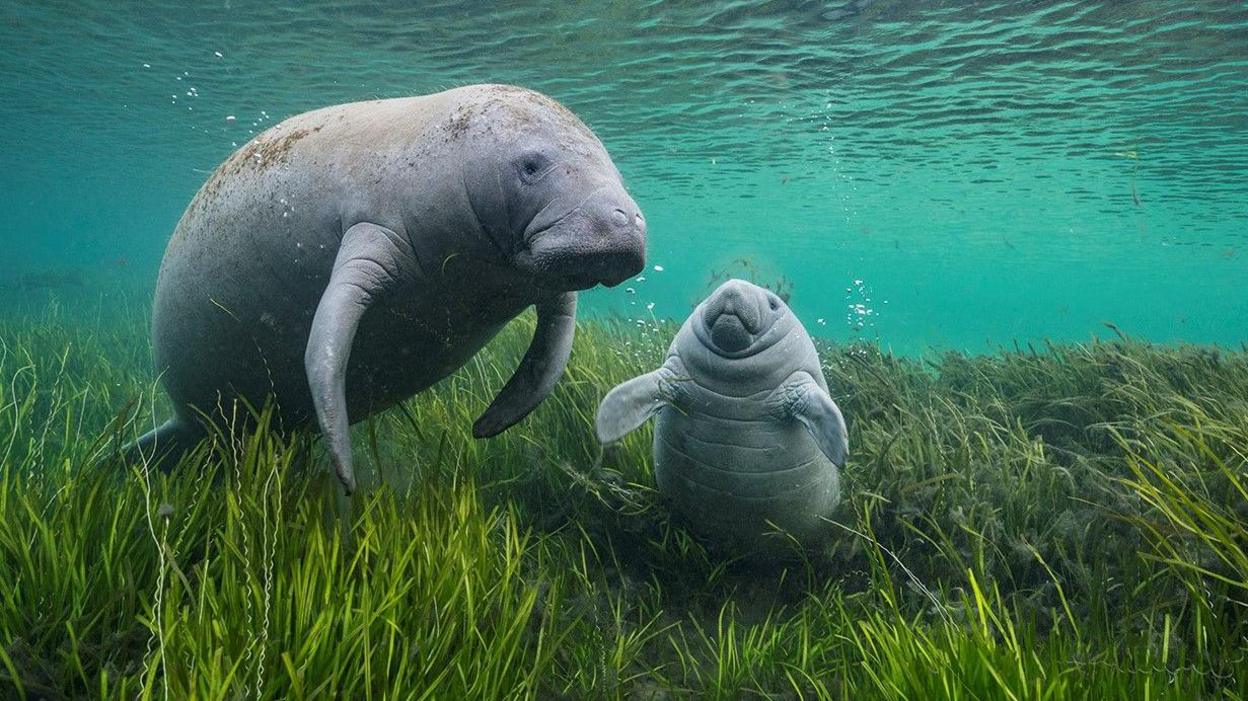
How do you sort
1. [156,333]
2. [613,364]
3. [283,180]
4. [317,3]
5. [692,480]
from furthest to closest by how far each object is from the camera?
[317,3], [613,364], [692,480], [156,333], [283,180]

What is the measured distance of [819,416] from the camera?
4.34 m

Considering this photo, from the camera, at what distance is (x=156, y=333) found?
421 centimetres

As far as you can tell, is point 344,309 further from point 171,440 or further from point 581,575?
point 171,440

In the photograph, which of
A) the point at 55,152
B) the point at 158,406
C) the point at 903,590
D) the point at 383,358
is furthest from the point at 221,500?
the point at 55,152

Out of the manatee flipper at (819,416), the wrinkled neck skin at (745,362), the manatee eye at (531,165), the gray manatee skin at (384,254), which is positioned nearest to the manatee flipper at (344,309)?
the gray manatee skin at (384,254)

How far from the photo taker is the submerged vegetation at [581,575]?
2.30 metres

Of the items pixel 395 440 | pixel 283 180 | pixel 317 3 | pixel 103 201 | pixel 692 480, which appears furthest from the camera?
pixel 103 201

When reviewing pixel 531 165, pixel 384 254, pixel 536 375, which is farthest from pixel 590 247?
pixel 536 375

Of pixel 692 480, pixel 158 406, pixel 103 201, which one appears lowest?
pixel 103 201

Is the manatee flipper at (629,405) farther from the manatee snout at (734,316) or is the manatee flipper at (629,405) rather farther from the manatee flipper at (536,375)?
the manatee flipper at (536,375)

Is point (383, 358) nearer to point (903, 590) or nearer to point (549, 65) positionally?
point (903, 590)

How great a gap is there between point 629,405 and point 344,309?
1.93 meters

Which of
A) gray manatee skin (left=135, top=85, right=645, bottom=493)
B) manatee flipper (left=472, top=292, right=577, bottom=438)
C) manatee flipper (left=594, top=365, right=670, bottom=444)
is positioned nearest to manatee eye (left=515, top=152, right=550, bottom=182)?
→ gray manatee skin (left=135, top=85, right=645, bottom=493)

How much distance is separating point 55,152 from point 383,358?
4230 cm
